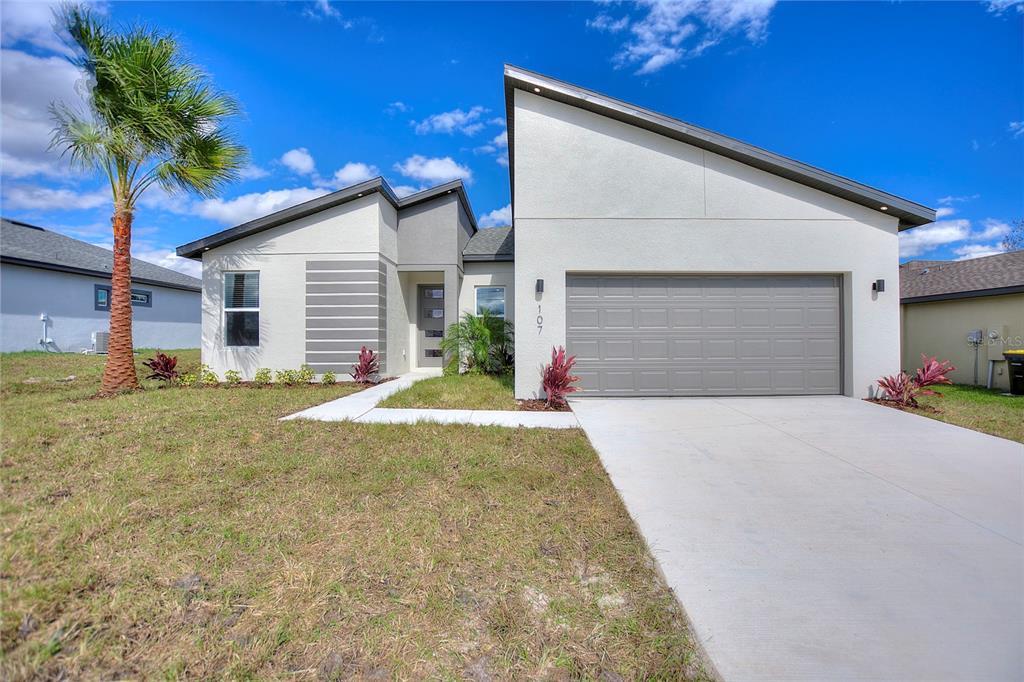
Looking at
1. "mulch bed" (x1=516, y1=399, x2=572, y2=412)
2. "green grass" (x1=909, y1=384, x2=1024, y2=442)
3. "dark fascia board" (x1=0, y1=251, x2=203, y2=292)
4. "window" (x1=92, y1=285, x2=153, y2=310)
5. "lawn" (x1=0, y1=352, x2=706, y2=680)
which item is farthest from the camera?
"window" (x1=92, y1=285, x2=153, y2=310)

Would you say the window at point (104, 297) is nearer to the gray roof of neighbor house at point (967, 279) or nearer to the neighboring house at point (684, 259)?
the neighboring house at point (684, 259)

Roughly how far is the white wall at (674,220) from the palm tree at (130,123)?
6259 mm

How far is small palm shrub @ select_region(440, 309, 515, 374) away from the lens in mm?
10289

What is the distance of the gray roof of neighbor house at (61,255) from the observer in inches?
542

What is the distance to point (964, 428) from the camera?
553 centimetres

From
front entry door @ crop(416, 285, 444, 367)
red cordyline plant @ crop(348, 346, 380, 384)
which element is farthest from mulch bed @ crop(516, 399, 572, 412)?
front entry door @ crop(416, 285, 444, 367)

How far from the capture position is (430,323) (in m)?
12.0

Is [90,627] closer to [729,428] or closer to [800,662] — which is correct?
[800,662]

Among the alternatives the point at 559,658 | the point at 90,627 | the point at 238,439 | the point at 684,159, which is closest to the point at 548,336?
the point at 684,159

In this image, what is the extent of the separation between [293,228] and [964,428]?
13.1m

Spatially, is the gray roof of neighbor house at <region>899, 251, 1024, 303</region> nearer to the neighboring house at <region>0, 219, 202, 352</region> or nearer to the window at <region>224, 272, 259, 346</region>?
the window at <region>224, 272, 259, 346</region>

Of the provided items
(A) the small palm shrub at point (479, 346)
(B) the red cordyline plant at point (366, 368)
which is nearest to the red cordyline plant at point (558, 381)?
(A) the small palm shrub at point (479, 346)

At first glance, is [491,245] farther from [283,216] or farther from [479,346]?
[283,216]

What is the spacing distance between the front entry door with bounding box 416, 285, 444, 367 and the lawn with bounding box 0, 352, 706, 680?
296 inches
